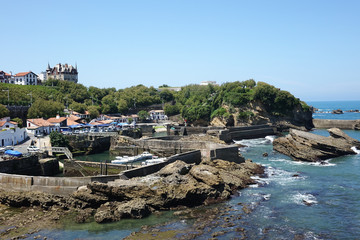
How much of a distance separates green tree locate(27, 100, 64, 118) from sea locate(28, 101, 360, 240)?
57.0 m

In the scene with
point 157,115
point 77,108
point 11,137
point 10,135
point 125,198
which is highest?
point 77,108

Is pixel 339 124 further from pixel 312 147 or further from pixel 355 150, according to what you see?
pixel 312 147

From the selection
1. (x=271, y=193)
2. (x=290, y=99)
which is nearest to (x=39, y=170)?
(x=271, y=193)

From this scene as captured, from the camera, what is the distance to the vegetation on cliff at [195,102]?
89812 millimetres

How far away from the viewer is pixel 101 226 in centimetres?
2545

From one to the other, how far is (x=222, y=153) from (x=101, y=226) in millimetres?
20854

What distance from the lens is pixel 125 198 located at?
2881 centimetres

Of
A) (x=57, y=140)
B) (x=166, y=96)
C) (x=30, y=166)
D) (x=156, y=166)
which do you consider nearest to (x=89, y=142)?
(x=57, y=140)

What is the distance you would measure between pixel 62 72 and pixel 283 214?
13892 centimetres

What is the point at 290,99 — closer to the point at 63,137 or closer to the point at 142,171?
the point at 63,137

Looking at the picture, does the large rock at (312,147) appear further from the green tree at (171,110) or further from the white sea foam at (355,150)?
the green tree at (171,110)

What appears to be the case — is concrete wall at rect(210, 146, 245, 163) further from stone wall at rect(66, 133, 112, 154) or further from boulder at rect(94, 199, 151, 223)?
stone wall at rect(66, 133, 112, 154)

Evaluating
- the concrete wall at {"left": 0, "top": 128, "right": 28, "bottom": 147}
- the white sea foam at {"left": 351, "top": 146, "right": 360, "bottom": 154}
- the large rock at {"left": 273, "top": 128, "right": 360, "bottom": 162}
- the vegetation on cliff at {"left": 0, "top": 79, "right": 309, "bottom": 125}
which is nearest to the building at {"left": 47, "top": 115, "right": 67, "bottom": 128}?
the vegetation on cliff at {"left": 0, "top": 79, "right": 309, "bottom": 125}

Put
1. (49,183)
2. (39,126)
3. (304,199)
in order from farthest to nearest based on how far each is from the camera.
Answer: (39,126) < (304,199) < (49,183)
